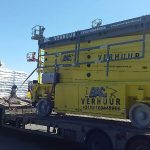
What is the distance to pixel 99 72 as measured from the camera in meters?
10.5

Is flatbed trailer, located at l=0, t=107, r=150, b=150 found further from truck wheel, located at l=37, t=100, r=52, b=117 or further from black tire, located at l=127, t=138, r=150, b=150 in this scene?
truck wheel, located at l=37, t=100, r=52, b=117

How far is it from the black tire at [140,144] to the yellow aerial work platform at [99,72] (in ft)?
2.34

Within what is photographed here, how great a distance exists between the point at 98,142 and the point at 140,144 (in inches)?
53.3

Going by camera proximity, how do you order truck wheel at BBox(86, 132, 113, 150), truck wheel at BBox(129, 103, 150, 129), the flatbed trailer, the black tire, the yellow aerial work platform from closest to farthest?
the black tire → the flatbed trailer → truck wheel at BBox(129, 103, 150, 129) → truck wheel at BBox(86, 132, 113, 150) → the yellow aerial work platform

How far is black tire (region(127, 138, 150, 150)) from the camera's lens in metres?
7.91

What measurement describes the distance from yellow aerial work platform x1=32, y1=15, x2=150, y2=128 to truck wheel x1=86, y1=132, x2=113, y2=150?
2.49ft

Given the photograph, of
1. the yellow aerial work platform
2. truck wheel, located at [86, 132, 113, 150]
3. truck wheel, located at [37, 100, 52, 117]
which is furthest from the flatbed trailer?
the yellow aerial work platform

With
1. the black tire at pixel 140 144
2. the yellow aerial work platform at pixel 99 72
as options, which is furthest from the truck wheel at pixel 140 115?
the black tire at pixel 140 144

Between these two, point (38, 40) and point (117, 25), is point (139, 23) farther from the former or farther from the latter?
point (38, 40)

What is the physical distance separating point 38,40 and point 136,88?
4604 millimetres

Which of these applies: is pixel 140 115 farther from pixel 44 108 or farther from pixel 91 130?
pixel 44 108

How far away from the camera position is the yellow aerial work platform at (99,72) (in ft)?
30.6

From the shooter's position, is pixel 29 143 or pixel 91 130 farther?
pixel 29 143

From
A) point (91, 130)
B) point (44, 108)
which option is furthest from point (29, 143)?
point (91, 130)
